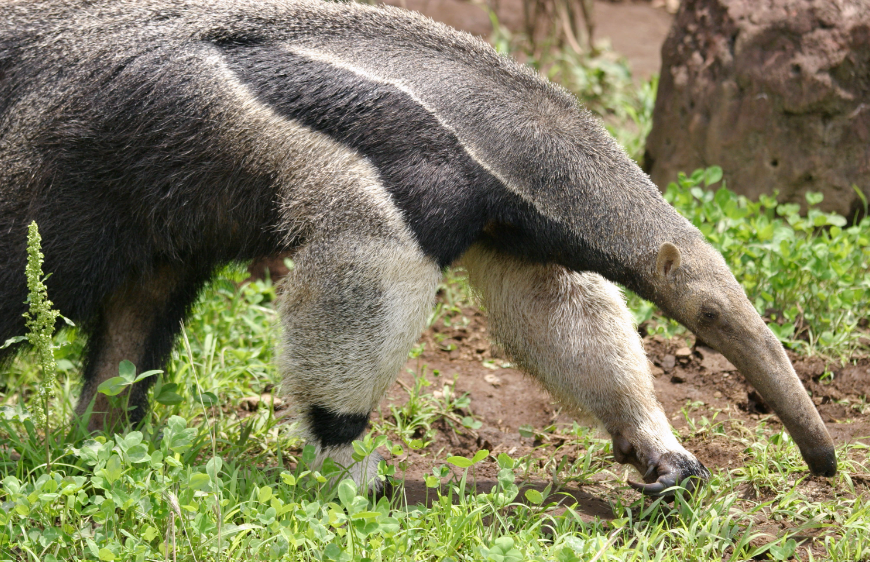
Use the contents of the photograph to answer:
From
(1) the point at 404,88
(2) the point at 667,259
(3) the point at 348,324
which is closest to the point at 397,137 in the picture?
(1) the point at 404,88

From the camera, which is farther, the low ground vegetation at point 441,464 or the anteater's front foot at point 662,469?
the anteater's front foot at point 662,469

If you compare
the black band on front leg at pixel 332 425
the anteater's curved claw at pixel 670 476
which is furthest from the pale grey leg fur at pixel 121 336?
the anteater's curved claw at pixel 670 476

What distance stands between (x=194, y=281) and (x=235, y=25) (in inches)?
52.1

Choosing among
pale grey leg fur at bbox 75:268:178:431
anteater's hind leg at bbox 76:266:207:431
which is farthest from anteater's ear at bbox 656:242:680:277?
pale grey leg fur at bbox 75:268:178:431

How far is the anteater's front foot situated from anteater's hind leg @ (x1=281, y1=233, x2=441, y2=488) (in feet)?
3.88

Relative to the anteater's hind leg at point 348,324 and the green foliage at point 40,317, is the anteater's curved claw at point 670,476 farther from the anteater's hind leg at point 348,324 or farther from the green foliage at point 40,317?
the green foliage at point 40,317

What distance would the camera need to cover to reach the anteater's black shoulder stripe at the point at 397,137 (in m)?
3.82

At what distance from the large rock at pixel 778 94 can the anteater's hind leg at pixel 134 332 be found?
437cm

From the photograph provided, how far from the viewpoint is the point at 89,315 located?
4.39 meters

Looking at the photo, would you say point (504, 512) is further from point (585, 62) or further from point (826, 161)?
point (585, 62)

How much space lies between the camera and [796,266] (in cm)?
595

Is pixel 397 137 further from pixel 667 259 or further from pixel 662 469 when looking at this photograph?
pixel 662 469

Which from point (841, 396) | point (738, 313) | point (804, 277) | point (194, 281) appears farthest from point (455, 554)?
point (804, 277)

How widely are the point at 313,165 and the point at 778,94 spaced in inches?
172
